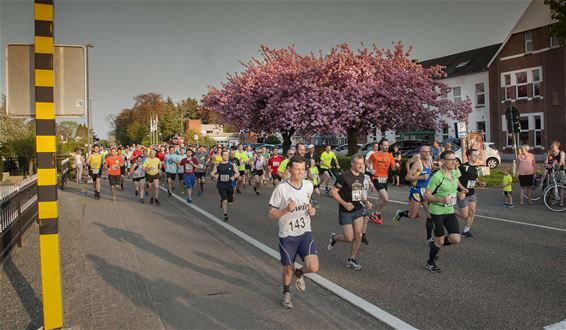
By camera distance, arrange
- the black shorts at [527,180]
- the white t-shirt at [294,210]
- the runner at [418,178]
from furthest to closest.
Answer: the black shorts at [527,180], the runner at [418,178], the white t-shirt at [294,210]

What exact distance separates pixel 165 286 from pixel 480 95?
3981 centimetres

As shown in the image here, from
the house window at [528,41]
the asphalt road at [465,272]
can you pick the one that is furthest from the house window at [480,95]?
the asphalt road at [465,272]

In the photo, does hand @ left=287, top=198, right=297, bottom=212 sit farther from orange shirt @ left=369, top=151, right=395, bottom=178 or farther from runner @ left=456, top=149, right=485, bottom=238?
orange shirt @ left=369, top=151, right=395, bottom=178

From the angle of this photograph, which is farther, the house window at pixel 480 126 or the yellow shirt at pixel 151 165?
the house window at pixel 480 126

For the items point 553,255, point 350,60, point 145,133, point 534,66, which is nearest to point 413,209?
point 553,255

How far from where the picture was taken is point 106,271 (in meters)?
7.02

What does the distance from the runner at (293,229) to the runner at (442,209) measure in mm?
2145

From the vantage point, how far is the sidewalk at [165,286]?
5.06 meters

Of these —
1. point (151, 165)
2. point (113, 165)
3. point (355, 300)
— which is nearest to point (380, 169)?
point (355, 300)

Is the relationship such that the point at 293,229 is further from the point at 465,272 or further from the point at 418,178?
the point at 418,178

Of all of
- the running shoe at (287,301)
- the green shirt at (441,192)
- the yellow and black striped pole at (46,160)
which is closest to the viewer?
the yellow and black striped pole at (46,160)

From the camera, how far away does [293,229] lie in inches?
215

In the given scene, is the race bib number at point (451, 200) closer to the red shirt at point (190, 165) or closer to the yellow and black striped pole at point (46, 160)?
the yellow and black striped pole at point (46, 160)

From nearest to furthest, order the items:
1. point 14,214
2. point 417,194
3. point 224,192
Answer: point 14,214
point 417,194
point 224,192
